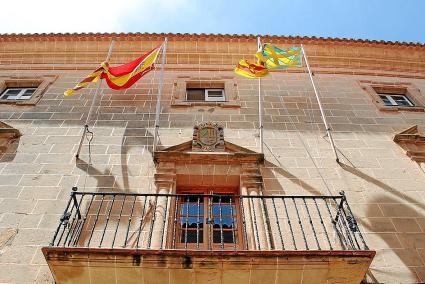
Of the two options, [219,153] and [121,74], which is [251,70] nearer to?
[219,153]

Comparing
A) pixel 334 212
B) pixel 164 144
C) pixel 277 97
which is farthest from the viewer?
pixel 277 97

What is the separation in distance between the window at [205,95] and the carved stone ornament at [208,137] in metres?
1.30

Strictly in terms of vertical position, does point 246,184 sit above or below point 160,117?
below

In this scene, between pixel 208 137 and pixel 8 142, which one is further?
pixel 208 137

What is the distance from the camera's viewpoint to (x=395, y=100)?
9.66 m

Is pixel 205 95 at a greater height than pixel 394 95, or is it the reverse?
pixel 394 95

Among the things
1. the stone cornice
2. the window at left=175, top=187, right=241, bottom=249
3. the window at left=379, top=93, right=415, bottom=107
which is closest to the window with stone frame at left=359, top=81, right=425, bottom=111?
the window at left=379, top=93, right=415, bottom=107

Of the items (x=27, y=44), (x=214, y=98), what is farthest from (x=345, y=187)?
(x=27, y=44)

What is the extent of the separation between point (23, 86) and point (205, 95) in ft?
13.6

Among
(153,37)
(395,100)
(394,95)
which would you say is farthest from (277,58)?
(153,37)

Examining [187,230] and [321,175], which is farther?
[321,175]

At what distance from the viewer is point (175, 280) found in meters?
4.50

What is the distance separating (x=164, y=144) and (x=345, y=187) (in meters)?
3.12

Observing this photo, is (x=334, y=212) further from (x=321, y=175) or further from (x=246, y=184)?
(x=246, y=184)
